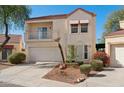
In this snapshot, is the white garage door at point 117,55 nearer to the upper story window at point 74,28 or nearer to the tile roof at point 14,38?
the upper story window at point 74,28

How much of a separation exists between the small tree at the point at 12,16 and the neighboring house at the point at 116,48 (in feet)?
37.2

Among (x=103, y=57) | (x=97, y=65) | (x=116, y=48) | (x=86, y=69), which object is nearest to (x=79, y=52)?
(x=103, y=57)

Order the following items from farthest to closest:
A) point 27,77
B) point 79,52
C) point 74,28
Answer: point 74,28 → point 79,52 → point 27,77

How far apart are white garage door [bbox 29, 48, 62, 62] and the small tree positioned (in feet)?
12.0

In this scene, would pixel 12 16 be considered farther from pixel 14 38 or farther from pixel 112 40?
pixel 112 40

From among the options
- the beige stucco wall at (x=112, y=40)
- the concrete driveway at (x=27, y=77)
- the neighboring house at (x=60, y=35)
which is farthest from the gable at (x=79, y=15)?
the concrete driveway at (x=27, y=77)

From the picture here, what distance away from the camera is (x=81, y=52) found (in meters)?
31.3

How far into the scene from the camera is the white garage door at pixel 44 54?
109 feet

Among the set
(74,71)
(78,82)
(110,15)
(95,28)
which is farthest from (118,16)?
(78,82)

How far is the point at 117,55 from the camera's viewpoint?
93.9 ft

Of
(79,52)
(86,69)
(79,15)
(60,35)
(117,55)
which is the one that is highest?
(79,15)

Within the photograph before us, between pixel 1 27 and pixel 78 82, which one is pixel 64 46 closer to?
pixel 1 27

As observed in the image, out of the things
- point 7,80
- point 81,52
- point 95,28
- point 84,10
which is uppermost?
point 84,10

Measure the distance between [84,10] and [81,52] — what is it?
187 inches
